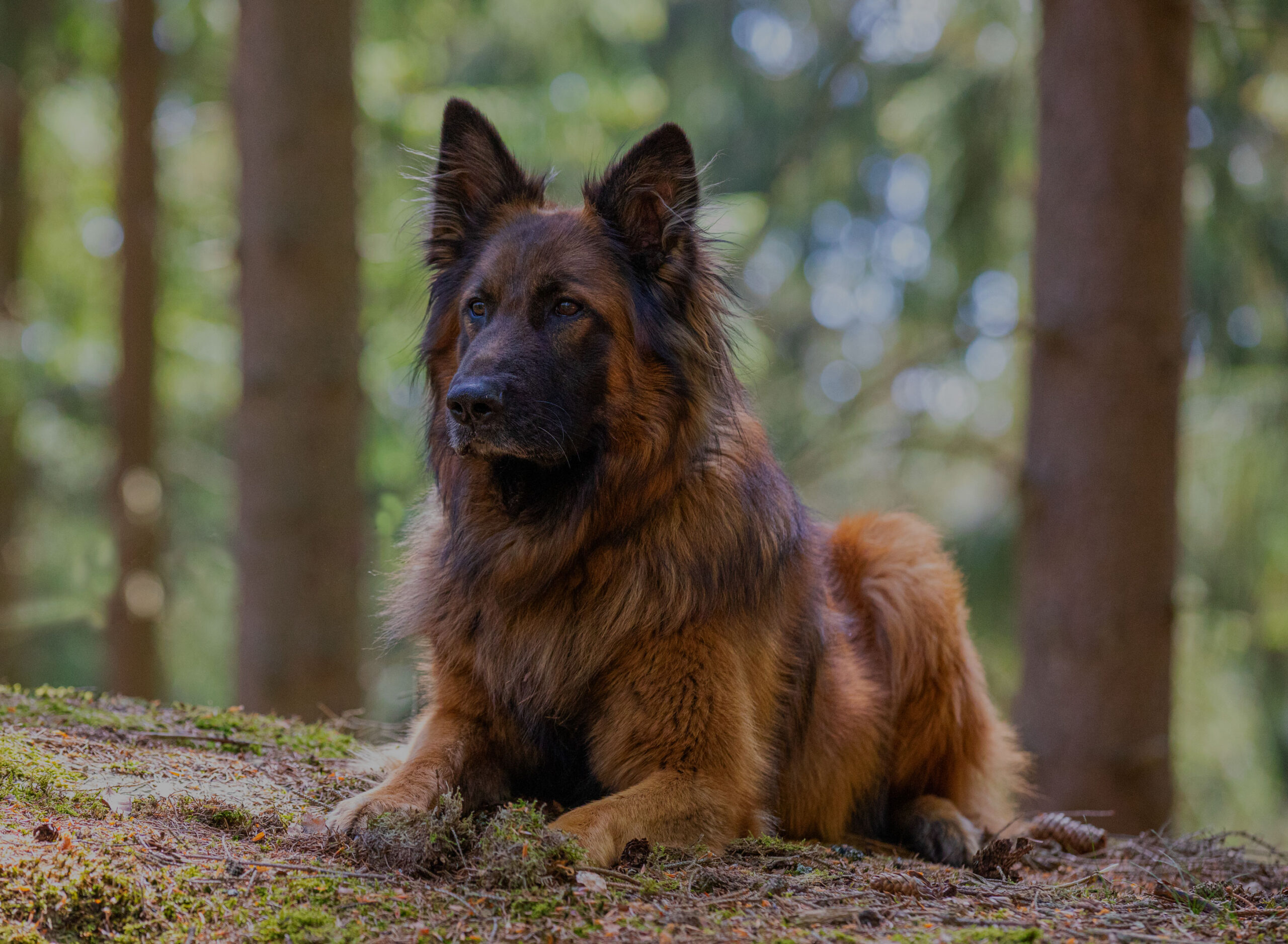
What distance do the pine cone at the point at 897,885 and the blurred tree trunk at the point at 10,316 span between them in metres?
11.0

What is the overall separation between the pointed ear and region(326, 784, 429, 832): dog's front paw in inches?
74.7

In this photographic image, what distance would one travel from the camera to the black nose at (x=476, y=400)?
3387mm

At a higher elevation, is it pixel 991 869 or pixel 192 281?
pixel 192 281

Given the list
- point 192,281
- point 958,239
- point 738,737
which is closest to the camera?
point 738,737

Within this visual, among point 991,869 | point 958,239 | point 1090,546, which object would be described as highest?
point 958,239

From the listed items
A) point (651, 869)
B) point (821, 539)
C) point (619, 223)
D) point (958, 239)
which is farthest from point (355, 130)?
point (651, 869)

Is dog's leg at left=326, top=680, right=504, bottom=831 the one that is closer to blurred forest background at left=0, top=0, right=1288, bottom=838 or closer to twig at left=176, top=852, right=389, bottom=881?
twig at left=176, top=852, right=389, bottom=881

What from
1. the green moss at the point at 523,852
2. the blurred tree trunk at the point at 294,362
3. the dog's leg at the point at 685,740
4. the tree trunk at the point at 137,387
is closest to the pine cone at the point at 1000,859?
the dog's leg at the point at 685,740

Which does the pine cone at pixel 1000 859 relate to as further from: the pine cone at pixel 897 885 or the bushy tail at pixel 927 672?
the bushy tail at pixel 927 672

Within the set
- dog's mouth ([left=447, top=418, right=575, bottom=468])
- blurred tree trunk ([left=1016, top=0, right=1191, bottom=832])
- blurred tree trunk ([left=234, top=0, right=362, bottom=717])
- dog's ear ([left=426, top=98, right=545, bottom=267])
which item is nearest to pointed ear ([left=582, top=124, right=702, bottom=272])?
dog's ear ([left=426, top=98, right=545, bottom=267])

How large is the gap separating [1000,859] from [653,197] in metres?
2.42

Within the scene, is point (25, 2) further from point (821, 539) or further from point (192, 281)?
point (821, 539)

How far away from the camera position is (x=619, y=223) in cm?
393

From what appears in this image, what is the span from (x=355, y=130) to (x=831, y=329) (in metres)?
5.09
